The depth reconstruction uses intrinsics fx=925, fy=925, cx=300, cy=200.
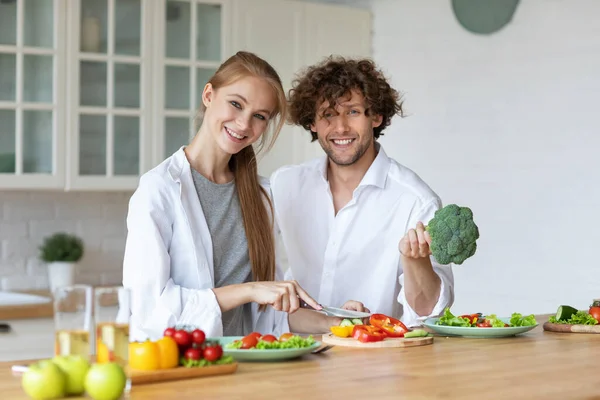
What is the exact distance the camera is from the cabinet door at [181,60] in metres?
4.96

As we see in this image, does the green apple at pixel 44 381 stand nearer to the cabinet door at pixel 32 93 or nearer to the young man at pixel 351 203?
the young man at pixel 351 203

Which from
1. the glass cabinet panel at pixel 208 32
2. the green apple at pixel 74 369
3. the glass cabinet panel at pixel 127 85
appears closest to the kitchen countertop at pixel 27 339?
the glass cabinet panel at pixel 127 85

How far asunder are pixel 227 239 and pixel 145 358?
101 cm

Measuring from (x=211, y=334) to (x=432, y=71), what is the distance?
3.23 meters

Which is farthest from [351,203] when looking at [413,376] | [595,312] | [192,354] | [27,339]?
[27,339]

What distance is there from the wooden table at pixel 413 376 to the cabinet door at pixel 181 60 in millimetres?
2791

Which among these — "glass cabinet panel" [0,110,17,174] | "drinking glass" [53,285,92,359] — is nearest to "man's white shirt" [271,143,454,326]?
"drinking glass" [53,285,92,359]

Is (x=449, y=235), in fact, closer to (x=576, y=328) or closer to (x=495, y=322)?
(x=495, y=322)

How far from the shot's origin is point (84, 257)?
17.2 ft

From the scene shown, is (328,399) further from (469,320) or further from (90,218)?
(90,218)

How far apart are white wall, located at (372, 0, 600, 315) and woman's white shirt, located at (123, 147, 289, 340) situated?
2378 millimetres

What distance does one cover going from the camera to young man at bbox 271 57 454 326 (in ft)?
10.7

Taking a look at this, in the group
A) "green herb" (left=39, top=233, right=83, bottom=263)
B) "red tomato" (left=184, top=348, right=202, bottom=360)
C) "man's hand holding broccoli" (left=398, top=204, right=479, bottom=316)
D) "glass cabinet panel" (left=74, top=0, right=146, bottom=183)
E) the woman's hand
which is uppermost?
"glass cabinet panel" (left=74, top=0, right=146, bottom=183)

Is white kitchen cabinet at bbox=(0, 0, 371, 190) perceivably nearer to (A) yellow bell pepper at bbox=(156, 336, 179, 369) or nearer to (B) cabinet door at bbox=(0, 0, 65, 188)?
(B) cabinet door at bbox=(0, 0, 65, 188)
